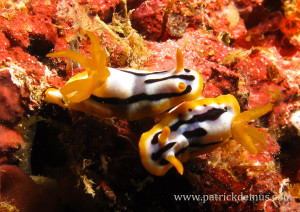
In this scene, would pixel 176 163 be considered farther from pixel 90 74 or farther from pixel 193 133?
pixel 90 74

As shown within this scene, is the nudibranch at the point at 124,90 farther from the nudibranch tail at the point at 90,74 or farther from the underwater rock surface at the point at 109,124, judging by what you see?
the underwater rock surface at the point at 109,124

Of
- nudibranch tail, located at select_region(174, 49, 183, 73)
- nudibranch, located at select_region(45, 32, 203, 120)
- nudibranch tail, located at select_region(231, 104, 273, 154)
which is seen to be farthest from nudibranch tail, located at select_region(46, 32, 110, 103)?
nudibranch tail, located at select_region(231, 104, 273, 154)

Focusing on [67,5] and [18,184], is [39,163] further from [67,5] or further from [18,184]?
[67,5]

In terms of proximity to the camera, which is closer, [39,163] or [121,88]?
[121,88]

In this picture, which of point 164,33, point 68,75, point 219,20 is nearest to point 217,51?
point 164,33

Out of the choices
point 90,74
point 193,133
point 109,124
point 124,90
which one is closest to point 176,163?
point 193,133
